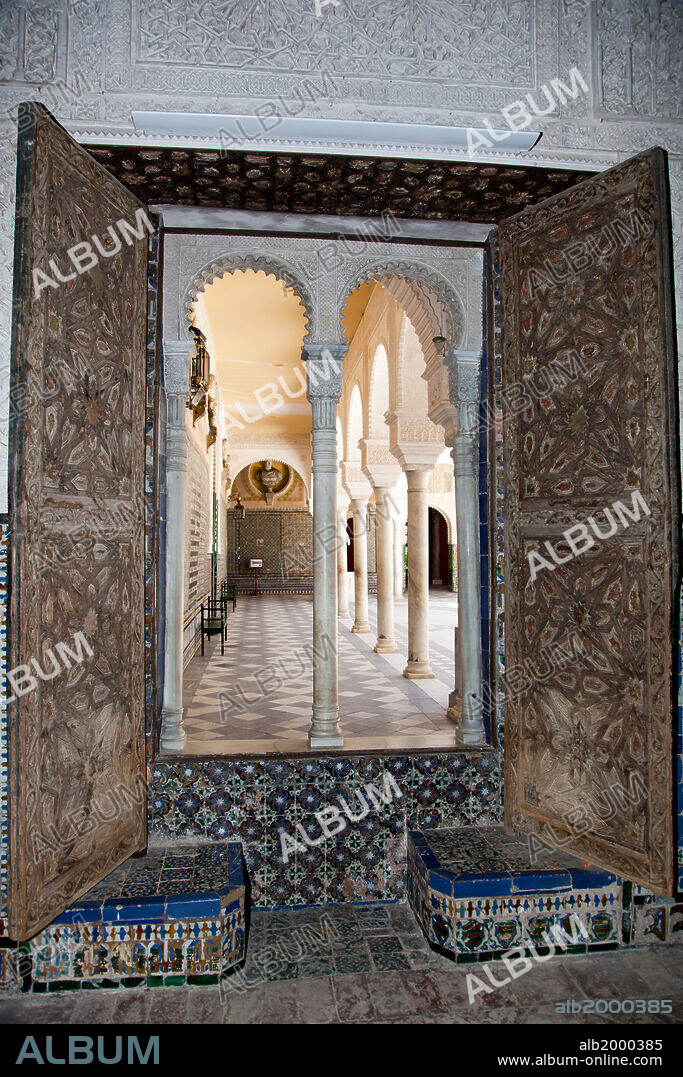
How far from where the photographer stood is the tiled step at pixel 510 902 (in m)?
2.55

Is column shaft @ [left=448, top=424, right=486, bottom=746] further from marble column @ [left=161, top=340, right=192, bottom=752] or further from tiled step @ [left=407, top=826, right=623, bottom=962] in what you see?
Answer: marble column @ [left=161, top=340, right=192, bottom=752]

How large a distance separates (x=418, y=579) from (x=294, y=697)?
1.78 meters

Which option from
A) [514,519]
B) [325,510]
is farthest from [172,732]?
[514,519]

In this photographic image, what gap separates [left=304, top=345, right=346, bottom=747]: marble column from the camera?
339 centimetres

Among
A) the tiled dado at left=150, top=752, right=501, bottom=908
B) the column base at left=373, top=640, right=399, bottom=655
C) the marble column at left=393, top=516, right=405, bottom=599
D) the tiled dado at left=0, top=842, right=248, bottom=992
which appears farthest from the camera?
the marble column at left=393, top=516, right=405, bottom=599

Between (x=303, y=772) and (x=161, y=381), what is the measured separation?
206cm

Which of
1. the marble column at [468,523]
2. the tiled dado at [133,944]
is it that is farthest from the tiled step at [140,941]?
the marble column at [468,523]

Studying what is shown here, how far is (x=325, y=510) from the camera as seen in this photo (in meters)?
3.46

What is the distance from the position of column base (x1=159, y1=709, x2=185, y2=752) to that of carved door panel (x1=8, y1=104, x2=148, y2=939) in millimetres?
319

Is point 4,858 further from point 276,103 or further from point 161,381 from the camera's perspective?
point 276,103

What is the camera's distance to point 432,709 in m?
4.48

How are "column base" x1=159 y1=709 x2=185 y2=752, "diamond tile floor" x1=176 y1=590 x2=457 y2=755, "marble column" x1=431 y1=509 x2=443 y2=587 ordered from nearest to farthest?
1. "column base" x1=159 y1=709 x2=185 y2=752
2. "diamond tile floor" x1=176 y1=590 x2=457 y2=755
3. "marble column" x1=431 y1=509 x2=443 y2=587

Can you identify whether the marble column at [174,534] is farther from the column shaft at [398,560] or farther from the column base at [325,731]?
the column shaft at [398,560]

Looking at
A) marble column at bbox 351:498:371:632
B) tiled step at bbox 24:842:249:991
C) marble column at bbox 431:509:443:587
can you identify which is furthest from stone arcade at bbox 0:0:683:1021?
marble column at bbox 431:509:443:587
